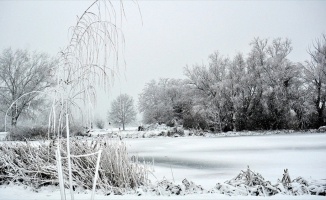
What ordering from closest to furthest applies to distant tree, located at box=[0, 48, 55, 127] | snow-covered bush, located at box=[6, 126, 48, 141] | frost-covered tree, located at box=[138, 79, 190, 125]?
snow-covered bush, located at box=[6, 126, 48, 141]
distant tree, located at box=[0, 48, 55, 127]
frost-covered tree, located at box=[138, 79, 190, 125]

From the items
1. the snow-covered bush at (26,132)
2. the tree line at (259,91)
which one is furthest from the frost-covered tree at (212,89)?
the snow-covered bush at (26,132)

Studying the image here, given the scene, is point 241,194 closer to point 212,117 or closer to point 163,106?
point 212,117

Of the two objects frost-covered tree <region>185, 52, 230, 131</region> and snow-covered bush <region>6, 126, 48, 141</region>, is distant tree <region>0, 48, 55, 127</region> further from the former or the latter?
frost-covered tree <region>185, 52, 230, 131</region>

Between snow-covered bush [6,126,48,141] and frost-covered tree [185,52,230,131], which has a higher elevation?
frost-covered tree [185,52,230,131]

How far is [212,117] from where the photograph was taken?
106 ft

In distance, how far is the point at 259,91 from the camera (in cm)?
3148

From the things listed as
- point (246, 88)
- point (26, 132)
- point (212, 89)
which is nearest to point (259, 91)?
point (246, 88)

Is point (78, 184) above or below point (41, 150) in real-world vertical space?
below

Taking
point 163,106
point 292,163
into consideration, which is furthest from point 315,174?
point 163,106

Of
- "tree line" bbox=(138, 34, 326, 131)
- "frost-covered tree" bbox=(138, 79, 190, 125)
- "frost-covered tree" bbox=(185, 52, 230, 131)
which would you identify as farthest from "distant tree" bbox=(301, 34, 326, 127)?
"frost-covered tree" bbox=(138, 79, 190, 125)

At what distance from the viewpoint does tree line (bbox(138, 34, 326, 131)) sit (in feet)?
93.2

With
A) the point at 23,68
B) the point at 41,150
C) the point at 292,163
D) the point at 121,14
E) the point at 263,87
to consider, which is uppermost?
the point at 23,68

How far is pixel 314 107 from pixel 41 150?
Answer: 2952 centimetres

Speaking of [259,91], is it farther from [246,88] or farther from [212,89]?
[212,89]
